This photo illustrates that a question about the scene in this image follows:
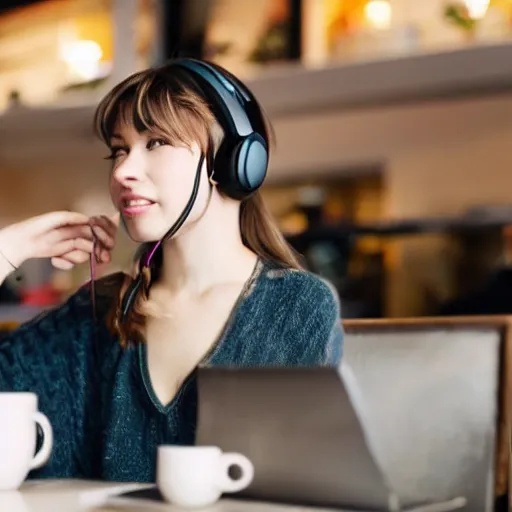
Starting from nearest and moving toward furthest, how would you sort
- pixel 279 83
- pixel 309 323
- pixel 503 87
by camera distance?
pixel 309 323, pixel 503 87, pixel 279 83

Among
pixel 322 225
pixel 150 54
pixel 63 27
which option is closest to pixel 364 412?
pixel 322 225

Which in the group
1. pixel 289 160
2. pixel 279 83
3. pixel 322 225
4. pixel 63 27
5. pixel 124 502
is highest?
pixel 63 27

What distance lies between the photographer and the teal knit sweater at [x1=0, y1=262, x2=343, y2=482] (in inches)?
28.9

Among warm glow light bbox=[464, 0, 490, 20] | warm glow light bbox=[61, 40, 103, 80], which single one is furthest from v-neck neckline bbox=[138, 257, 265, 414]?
warm glow light bbox=[61, 40, 103, 80]

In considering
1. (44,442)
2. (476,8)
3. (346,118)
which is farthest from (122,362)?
(346,118)

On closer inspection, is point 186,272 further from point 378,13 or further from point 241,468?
point 378,13

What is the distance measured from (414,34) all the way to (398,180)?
0.37m

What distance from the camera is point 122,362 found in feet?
2.60

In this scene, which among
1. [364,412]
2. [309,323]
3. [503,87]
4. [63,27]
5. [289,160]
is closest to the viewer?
[364,412]

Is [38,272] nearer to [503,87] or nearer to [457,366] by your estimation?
[503,87]

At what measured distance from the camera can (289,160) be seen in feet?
8.17

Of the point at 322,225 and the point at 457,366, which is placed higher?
the point at 322,225

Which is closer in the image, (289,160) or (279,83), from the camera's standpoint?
(279,83)

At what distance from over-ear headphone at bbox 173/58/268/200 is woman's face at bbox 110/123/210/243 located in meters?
0.02
